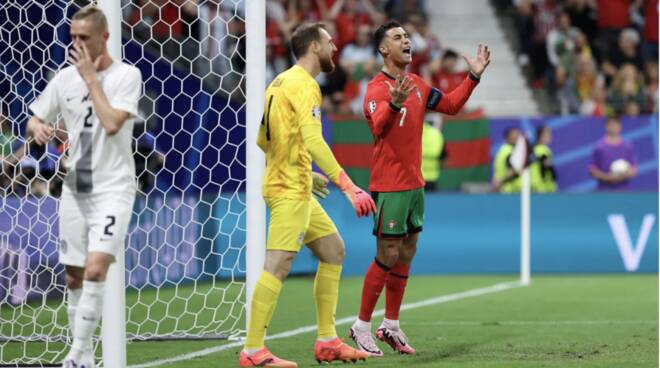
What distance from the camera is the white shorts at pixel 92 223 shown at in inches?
268

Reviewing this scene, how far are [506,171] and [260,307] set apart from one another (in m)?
11.2

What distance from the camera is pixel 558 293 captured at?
14.1 metres

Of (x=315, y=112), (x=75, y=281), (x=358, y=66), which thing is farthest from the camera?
(x=358, y=66)

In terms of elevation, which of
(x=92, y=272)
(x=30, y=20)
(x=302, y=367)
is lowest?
(x=302, y=367)

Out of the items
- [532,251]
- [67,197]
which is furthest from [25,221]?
[532,251]

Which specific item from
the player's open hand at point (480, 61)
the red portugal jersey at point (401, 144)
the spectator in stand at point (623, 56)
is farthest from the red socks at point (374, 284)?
the spectator in stand at point (623, 56)

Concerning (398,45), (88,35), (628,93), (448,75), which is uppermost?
(448,75)

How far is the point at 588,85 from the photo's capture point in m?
21.8

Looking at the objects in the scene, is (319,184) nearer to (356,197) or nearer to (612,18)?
(356,197)

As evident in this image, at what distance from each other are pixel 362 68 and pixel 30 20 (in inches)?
430

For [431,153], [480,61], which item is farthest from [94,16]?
[431,153]

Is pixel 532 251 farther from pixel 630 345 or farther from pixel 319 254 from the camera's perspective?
pixel 319 254

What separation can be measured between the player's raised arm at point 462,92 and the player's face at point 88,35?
2948 mm

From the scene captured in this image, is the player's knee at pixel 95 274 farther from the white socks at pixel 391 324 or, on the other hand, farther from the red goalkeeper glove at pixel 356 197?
the white socks at pixel 391 324
